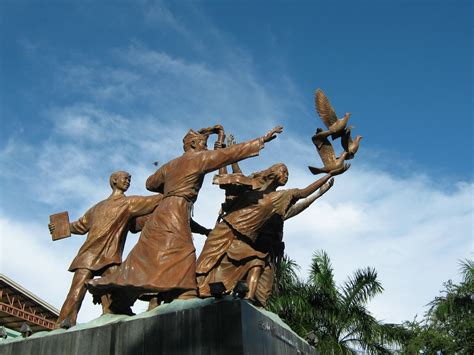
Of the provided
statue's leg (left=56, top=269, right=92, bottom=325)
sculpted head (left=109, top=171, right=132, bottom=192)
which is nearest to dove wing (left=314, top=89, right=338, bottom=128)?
sculpted head (left=109, top=171, right=132, bottom=192)

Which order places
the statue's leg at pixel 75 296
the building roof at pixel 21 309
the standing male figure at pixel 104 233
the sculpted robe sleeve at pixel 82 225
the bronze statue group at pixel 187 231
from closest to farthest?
the bronze statue group at pixel 187 231 → the statue's leg at pixel 75 296 → the standing male figure at pixel 104 233 → the sculpted robe sleeve at pixel 82 225 → the building roof at pixel 21 309

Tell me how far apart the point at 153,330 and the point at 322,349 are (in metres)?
9.14

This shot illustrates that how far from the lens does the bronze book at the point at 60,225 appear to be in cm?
862

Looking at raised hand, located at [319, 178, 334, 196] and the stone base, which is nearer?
the stone base

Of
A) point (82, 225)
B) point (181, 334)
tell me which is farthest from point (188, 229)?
point (82, 225)

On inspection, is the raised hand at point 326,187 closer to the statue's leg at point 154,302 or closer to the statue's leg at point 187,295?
the statue's leg at point 187,295

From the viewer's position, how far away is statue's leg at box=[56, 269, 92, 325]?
755 centimetres

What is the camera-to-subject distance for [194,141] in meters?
8.25

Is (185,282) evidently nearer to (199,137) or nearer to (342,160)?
(199,137)

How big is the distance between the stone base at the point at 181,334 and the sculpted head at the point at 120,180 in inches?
89.3

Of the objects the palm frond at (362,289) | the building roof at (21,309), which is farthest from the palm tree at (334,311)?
the building roof at (21,309)

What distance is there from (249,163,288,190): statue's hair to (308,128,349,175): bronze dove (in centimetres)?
66

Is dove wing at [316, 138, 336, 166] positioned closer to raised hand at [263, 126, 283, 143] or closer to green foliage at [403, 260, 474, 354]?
raised hand at [263, 126, 283, 143]

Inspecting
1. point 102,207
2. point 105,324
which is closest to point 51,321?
point 102,207
